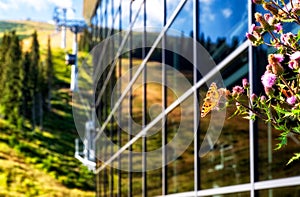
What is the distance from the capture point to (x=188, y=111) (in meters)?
5.54

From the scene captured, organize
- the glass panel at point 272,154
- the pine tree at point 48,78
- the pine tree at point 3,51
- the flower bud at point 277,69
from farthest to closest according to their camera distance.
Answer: the pine tree at point 48,78, the pine tree at point 3,51, the glass panel at point 272,154, the flower bud at point 277,69

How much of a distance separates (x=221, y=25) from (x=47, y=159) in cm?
2619

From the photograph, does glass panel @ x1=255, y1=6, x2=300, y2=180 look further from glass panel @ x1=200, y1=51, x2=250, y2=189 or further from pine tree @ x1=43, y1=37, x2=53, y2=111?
pine tree @ x1=43, y1=37, x2=53, y2=111

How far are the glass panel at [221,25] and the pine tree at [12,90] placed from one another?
2671cm

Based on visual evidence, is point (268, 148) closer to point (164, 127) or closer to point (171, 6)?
point (171, 6)

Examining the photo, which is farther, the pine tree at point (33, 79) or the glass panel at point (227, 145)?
the pine tree at point (33, 79)

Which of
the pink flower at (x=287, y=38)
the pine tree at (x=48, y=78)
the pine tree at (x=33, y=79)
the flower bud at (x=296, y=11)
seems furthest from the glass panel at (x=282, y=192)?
the pine tree at (x=48, y=78)

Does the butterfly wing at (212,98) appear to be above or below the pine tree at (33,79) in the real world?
below

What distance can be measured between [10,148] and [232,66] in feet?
88.1

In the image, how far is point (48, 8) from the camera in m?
42.5

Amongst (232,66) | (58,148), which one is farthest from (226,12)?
(58,148)

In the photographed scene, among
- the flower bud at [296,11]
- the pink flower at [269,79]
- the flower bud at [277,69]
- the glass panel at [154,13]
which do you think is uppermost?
the glass panel at [154,13]

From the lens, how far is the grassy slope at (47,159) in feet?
93.7

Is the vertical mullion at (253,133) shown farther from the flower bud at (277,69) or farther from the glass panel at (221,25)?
the flower bud at (277,69)
